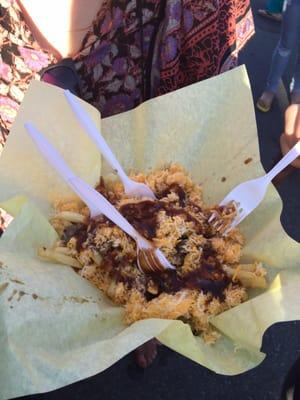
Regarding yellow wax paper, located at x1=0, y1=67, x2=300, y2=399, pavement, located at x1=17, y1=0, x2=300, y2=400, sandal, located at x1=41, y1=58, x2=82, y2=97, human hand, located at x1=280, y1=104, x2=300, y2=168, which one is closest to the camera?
yellow wax paper, located at x1=0, y1=67, x2=300, y2=399

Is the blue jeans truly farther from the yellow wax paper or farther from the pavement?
the yellow wax paper

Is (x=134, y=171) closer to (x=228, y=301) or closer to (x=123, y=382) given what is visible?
(x=228, y=301)

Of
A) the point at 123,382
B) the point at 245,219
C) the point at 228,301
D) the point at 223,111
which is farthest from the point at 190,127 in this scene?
the point at 123,382

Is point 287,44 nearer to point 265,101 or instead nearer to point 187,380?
point 265,101

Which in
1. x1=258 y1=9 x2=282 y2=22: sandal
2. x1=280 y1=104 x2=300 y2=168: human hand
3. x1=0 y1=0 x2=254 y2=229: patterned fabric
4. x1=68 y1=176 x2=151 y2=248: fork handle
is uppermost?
x1=0 y1=0 x2=254 y2=229: patterned fabric

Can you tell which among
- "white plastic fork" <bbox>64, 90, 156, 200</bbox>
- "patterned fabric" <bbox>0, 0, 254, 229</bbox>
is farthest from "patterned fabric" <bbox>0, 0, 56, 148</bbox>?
"white plastic fork" <bbox>64, 90, 156, 200</bbox>

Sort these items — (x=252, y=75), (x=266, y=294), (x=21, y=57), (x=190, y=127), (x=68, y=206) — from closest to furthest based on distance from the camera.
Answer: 1. (x=266, y=294)
2. (x=68, y=206)
3. (x=190, y=127)
4. (x=21, y=57)
5. (x=252, y=75)

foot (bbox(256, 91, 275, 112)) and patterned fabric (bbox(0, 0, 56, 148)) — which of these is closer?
patterned fabric (bbox(0, 0, 56, 148))
